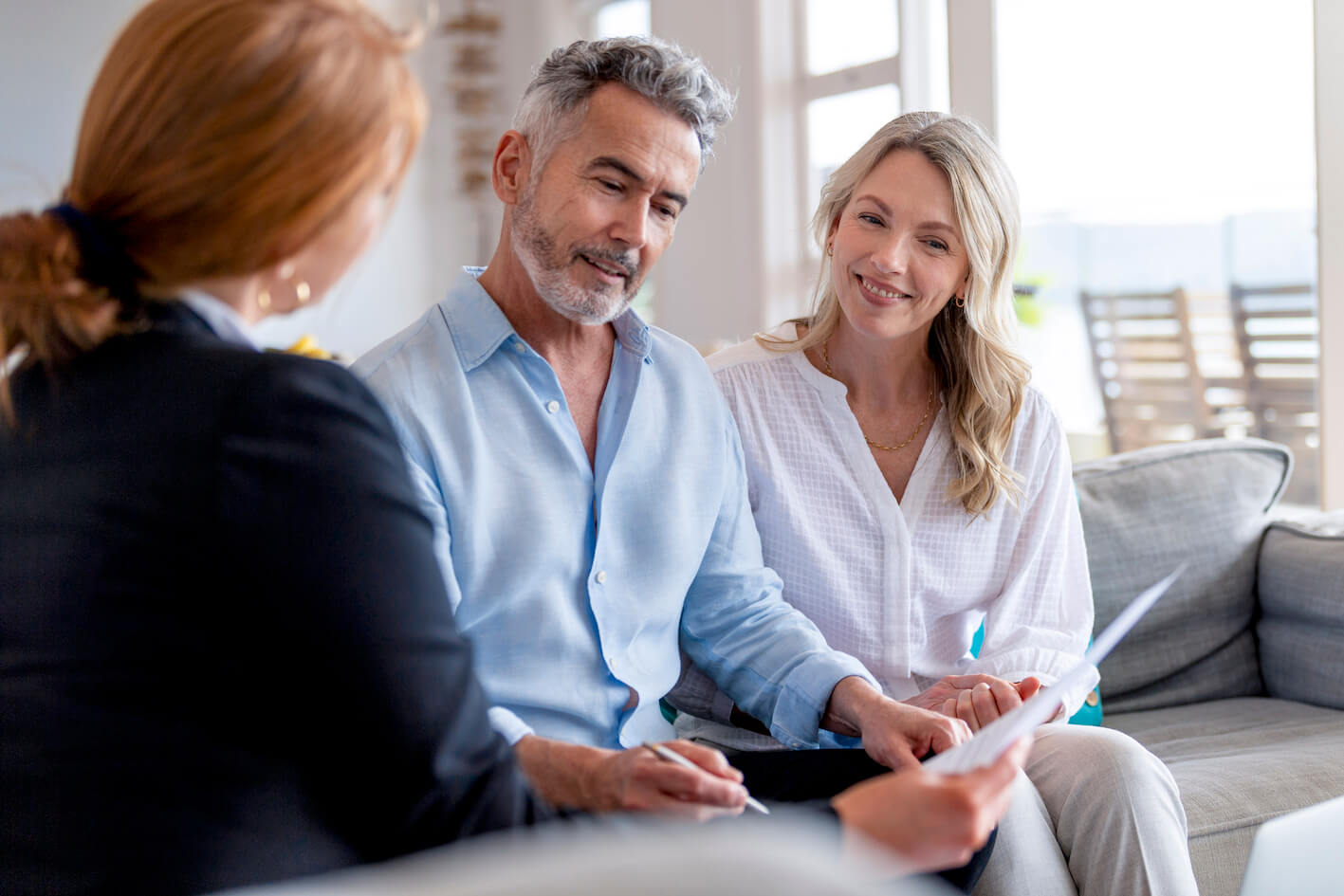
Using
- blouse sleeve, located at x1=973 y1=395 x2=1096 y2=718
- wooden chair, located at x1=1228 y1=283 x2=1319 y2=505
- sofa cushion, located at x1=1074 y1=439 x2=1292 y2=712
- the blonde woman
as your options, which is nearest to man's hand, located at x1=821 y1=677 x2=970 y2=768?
the blonde woman

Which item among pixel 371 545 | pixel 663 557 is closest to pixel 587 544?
pixel 663 557

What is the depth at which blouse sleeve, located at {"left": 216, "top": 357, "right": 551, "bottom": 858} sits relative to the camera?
30.5 inches

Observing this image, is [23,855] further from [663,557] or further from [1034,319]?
[1034,319]

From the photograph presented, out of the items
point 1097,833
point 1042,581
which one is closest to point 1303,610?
point 1042,581

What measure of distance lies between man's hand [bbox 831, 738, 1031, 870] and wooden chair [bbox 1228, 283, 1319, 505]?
127 inches

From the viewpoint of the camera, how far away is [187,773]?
2.53 ft

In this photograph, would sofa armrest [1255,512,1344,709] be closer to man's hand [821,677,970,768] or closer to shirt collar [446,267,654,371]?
man's hand [821,677,970,768]

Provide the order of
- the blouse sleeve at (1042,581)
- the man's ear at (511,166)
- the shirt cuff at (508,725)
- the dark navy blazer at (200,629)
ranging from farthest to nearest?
the blouse sleeve at (1042,581) → the man's ear at (511,166) → the shirt cuff at (508,725) → the dark navy blazer at (200,629)

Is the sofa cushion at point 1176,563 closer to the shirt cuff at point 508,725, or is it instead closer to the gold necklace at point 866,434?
the gold necklace at point 866,434

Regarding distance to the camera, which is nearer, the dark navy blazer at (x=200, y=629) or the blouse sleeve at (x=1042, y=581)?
the dark navy blazer at (x=200, y=629)

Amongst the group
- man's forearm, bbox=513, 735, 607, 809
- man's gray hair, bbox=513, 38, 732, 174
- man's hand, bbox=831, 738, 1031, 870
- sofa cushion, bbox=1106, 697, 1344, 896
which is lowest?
sofa cushion, bbox=1106, 697, 1344, 896

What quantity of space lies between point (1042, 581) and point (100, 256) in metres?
1.49

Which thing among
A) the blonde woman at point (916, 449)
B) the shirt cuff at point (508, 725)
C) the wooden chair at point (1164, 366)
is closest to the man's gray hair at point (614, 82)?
the blonde woman at point (916, 449)

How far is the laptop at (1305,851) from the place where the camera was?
42.2 inches
